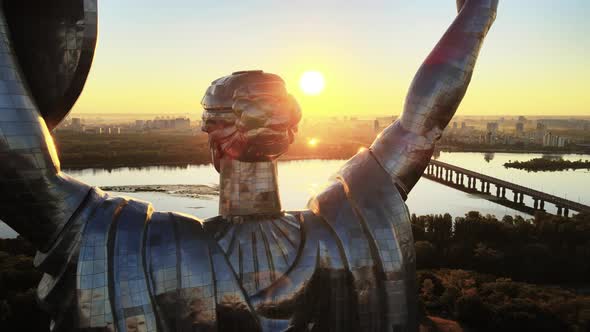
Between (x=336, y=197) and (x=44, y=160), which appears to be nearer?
(x=44, y=160)

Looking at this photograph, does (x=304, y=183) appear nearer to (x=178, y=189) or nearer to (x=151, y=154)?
(x=178, y=189)

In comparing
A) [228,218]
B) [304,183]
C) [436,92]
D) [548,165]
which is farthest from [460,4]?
[548,165]

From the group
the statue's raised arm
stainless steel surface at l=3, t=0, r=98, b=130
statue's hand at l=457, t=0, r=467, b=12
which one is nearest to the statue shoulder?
statue's hand at l=457, t=0, r=467, b=12

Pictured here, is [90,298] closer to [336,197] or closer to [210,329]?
[210,329]

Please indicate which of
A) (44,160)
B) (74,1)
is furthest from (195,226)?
(74,1)

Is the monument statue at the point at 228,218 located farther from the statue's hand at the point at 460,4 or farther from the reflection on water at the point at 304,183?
the reflection on water at the point at 304,183

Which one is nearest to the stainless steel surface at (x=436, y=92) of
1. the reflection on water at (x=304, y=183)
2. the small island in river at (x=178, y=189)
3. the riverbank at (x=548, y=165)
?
the reflection on water at (x=304, y=183)
